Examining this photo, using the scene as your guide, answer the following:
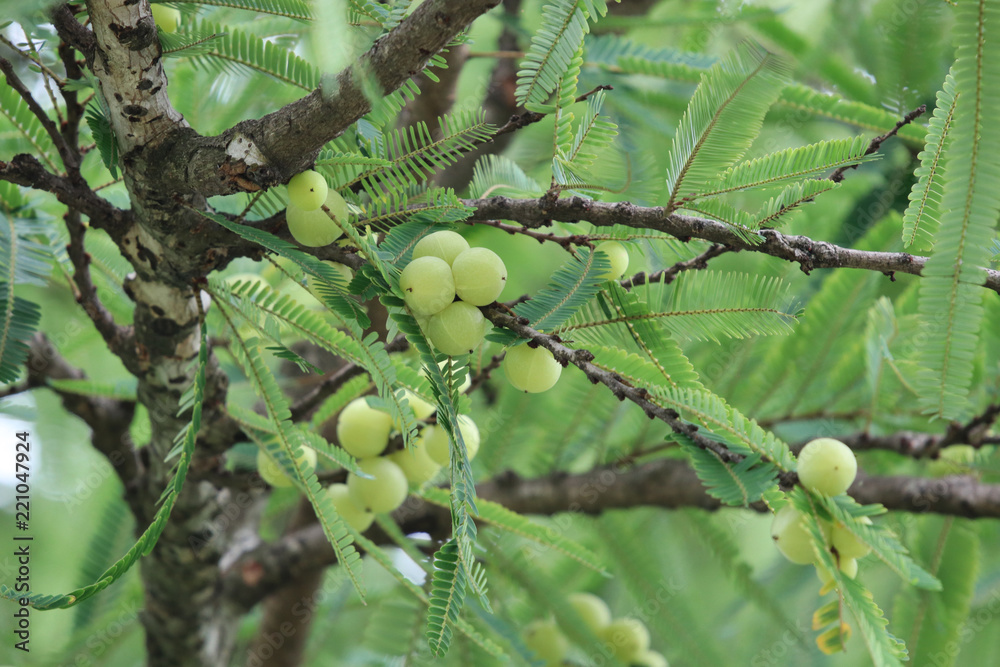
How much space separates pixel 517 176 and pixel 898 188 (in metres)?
1.00

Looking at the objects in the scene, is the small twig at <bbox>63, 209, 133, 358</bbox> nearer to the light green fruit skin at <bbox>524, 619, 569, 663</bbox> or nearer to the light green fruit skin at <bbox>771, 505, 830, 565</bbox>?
the light green fruit skin at <bbox>771, 505, 830, 565</bbox>

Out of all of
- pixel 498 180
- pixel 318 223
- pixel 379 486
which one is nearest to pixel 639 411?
pixel 379 486

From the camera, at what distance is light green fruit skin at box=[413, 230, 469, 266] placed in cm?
69

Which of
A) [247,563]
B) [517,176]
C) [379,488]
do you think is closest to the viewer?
[517,176]

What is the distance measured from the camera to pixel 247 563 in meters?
1.58

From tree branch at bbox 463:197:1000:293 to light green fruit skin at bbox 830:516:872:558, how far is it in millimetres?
253

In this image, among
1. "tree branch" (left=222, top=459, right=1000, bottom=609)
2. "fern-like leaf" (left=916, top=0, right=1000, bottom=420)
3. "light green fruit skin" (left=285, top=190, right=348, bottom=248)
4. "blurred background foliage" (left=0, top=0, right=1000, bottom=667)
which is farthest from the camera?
"tree branch" (left=222, top=459, right=1000, bottom=609)

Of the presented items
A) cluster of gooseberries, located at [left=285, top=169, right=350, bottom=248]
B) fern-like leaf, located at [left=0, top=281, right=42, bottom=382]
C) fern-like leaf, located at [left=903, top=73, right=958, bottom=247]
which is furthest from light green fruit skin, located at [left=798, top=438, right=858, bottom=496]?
fern-like leaf, located at [left=0, top=281, right=42, bottom=382]

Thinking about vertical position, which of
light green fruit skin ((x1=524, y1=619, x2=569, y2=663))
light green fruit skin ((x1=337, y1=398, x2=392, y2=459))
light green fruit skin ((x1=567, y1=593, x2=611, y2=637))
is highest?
light green fruit skin ((x1=337, y1=398, x2=392, y2=459))

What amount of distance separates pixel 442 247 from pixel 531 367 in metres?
0.14

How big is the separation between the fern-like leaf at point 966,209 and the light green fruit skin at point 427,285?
1.21ft

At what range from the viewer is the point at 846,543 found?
2.36 ft

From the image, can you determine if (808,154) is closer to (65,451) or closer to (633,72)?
(633,72)

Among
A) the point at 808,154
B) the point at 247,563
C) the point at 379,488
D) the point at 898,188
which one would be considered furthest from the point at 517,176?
the point at 247,563
